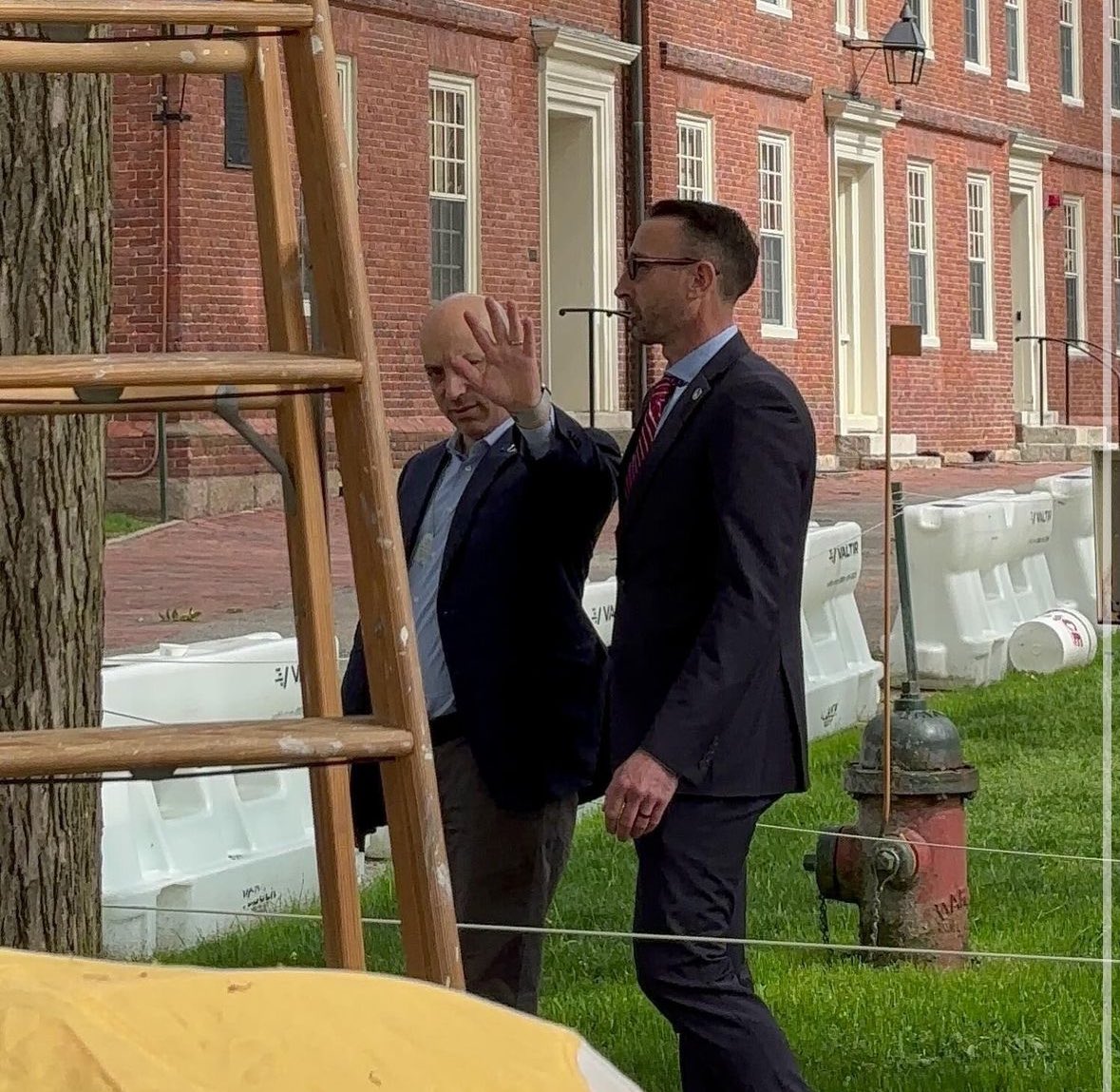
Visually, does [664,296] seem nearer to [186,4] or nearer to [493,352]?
[493,352]

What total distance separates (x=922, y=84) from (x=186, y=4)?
30.0 metres

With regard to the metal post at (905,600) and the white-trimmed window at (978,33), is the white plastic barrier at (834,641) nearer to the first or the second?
the metal post at (905,600)

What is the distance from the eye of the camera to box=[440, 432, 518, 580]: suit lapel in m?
4.30

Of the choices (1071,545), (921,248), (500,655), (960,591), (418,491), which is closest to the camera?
(500,655)

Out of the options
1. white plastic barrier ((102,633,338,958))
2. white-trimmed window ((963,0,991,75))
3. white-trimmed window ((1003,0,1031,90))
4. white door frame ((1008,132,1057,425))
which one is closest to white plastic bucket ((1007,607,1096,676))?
white plastic barrier ((102,633,338,958))

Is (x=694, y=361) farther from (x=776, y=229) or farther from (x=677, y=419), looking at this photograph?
(x=776, y=229)

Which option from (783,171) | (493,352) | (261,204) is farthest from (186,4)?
(783,171)

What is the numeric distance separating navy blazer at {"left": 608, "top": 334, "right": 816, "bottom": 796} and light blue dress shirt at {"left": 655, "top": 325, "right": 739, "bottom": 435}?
24mm

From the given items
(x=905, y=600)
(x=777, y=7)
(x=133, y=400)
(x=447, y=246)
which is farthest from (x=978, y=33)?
(x=133, y=400)

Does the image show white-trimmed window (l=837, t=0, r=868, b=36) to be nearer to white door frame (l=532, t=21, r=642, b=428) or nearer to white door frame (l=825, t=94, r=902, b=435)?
white door frame (l=825, t=94, r=902, b=435)

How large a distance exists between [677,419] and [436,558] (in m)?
0.57

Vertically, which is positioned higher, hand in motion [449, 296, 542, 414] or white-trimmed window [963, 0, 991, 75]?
white-trimmed window [963, 0, 991, 75]

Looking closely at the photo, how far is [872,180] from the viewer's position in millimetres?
30062

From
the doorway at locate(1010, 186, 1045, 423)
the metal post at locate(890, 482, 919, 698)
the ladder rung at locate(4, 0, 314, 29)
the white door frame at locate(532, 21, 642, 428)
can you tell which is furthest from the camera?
the doorway at locate(1010, 186, 1045, 423)
